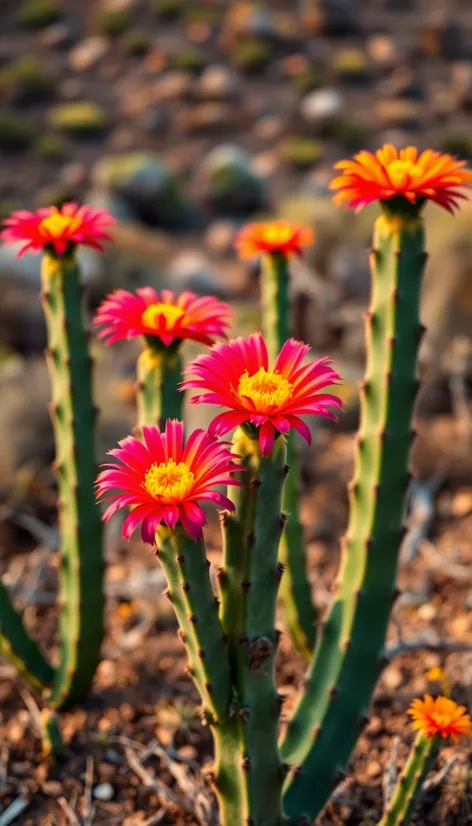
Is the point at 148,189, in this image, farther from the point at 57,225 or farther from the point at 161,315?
the point at 161,315

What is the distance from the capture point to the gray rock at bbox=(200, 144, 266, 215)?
12.6 meters

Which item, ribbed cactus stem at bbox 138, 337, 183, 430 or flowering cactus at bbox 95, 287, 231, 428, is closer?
flowering cactus at bbox 95, 287, 231, 428

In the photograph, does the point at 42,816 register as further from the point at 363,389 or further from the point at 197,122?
the point at 197,122

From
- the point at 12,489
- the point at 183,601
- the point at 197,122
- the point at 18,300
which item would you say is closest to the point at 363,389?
the point at 183,601

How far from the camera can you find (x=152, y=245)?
1009 cm

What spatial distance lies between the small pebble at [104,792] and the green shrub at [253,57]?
15.5 m

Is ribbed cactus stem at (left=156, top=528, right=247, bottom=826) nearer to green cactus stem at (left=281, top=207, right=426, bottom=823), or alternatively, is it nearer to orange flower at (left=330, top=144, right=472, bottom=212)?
green cactus stem at (left=281, top=207, right=426, bottom=823)

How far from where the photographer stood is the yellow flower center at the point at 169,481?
201cm

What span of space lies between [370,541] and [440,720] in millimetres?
529

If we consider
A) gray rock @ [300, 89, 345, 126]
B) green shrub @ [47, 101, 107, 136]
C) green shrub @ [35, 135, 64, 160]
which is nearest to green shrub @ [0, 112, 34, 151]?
green shrub @ [35, 135, 64, 160]

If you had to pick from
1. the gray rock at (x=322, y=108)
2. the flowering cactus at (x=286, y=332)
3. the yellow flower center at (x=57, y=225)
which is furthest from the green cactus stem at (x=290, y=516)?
the gray rock at (x=322, y=108)

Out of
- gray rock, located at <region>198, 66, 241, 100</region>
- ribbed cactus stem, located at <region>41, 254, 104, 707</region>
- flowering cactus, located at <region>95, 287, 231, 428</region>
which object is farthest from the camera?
gray rock, located at <region>198, 66, 241, 100</region>

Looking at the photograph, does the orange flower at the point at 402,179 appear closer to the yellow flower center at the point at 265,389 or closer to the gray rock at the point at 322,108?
the yellow flower center at the point at 265,389

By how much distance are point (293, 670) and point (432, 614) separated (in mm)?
763
